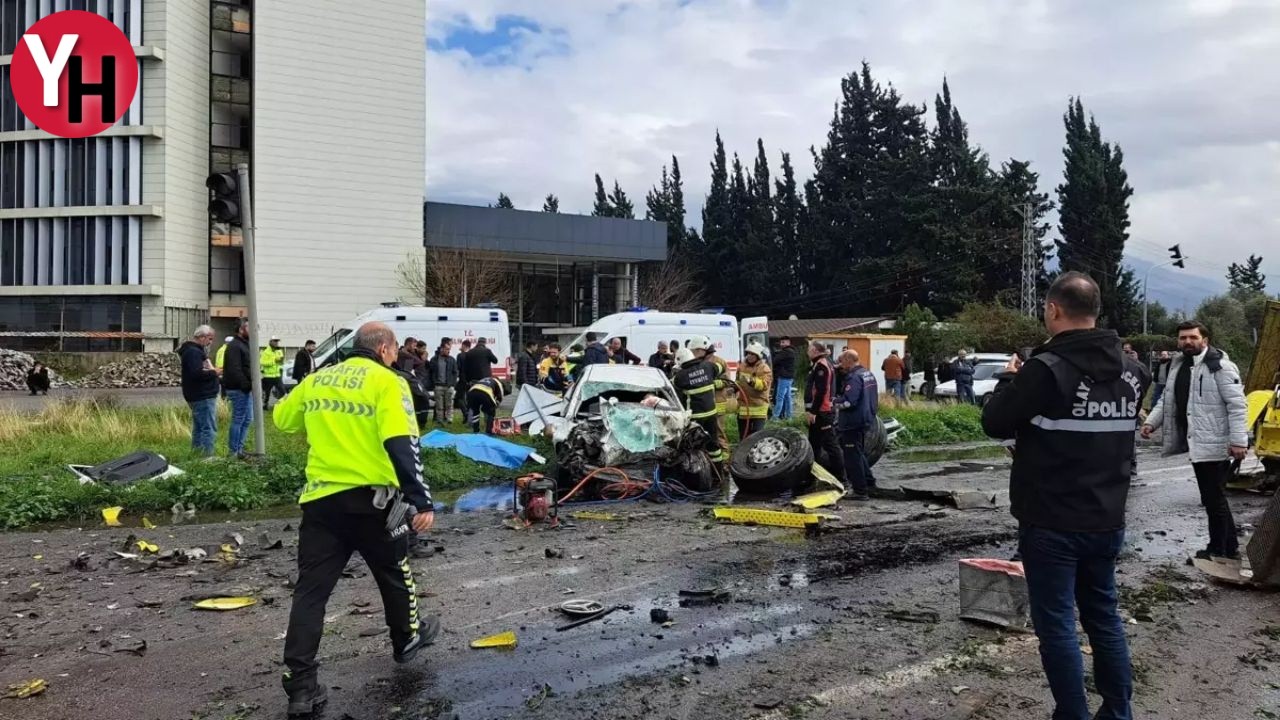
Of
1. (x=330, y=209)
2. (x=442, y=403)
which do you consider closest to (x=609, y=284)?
(x=330, y=209)

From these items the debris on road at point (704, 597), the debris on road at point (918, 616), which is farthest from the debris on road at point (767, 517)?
the debris on road at point (918, 616)

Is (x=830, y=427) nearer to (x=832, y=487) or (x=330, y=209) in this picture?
(x=832, y=487)

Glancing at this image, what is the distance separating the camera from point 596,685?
4.14 metres

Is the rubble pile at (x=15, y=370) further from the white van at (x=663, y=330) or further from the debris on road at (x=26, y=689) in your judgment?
the debris on road at (x=26, y=689)

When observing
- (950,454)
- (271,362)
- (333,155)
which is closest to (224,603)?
(950,454)

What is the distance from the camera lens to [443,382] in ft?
52.7

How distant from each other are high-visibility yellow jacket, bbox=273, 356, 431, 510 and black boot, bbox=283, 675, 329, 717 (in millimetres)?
775

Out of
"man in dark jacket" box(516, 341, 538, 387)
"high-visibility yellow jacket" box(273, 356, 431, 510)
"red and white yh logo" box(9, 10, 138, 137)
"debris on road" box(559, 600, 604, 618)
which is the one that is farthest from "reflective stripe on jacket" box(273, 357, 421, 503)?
"red and white yh logo" box(9, 10, 138, 137)

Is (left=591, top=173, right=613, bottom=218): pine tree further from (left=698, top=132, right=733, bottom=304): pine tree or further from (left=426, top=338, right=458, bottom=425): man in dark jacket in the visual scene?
(left=426, top=338, right=458, bottom=425): man in dark jacket

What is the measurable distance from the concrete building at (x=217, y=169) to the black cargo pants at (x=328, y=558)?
3902 cm

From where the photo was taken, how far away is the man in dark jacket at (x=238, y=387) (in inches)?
430

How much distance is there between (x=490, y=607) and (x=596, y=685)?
1.47 metres

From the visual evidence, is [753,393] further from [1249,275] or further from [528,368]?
[1249,275]

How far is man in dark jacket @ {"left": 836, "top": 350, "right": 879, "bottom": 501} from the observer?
9.52m
